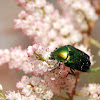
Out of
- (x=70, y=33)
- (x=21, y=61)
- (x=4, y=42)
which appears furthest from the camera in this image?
(x=4, y=42)

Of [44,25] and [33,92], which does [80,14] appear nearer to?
[44,25]

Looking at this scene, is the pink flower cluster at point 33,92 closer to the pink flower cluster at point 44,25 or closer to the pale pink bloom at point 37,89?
the pale pink bloom at point 37,89

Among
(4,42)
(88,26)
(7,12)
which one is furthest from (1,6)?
(88,26)

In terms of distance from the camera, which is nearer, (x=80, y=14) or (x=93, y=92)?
(x=93, y=92)

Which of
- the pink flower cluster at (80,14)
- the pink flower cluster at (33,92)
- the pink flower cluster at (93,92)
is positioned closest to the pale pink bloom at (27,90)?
the pink flower cluster at (33,92)

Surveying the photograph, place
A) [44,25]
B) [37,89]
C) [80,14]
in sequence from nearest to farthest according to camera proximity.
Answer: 1. [37,89]
2. [44,25]
3. [80,14]

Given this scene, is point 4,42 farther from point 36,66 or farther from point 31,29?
point 36,66

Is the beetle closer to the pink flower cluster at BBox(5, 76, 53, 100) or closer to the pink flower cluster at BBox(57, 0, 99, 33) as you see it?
the pink flower cluster at BBox(5, 76, 53, 100)

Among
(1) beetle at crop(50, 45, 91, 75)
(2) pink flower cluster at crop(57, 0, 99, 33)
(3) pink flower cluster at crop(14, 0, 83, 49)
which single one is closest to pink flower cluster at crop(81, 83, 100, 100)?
(1) beetle at crop(50, 45, 91, 75)

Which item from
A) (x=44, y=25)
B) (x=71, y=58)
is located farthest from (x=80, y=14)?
(x=71, y=58)
